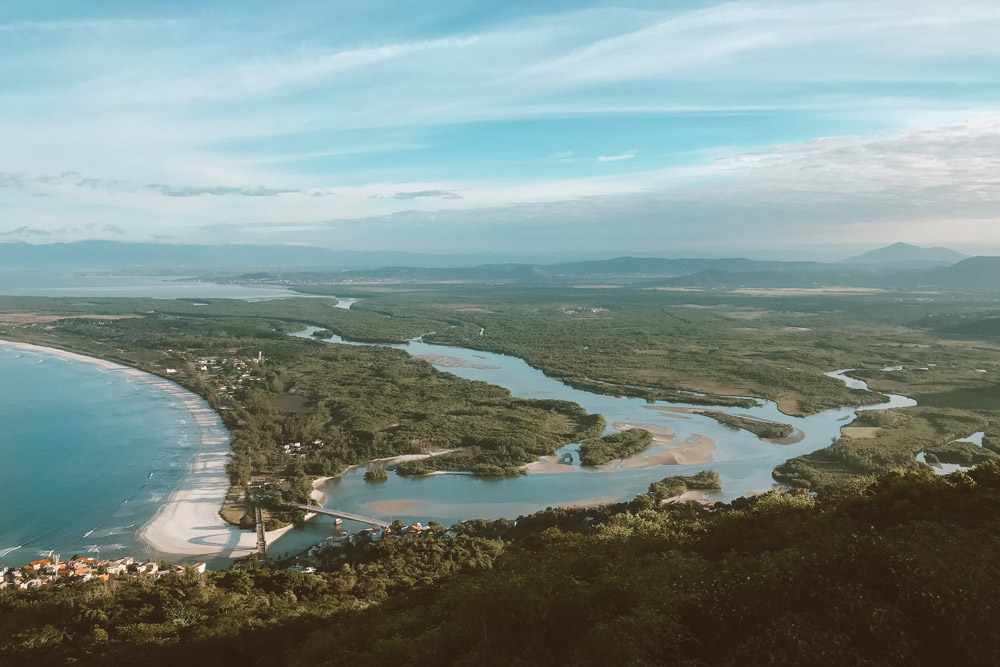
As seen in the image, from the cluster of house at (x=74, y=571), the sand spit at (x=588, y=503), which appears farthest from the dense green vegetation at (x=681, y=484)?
the cluster of house at (x=74, y=571)

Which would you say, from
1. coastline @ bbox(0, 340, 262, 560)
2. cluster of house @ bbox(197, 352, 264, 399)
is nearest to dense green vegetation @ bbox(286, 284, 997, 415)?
cluster of house @ bbox(197, 352, 264, 399)

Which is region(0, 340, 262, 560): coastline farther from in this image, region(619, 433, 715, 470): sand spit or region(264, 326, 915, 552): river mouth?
region(619, 433, 715, 470): sand spit

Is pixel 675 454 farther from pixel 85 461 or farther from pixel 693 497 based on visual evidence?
pixel 85 461

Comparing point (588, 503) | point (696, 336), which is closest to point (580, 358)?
point (696, 336)

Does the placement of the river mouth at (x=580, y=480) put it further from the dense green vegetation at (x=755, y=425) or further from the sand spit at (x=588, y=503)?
the dense green vegetation at (x=755, y=425)

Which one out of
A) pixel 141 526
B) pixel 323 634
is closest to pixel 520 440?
pixel 141 526

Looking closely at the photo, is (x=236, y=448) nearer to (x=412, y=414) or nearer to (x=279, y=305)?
(x=412, y=414)
